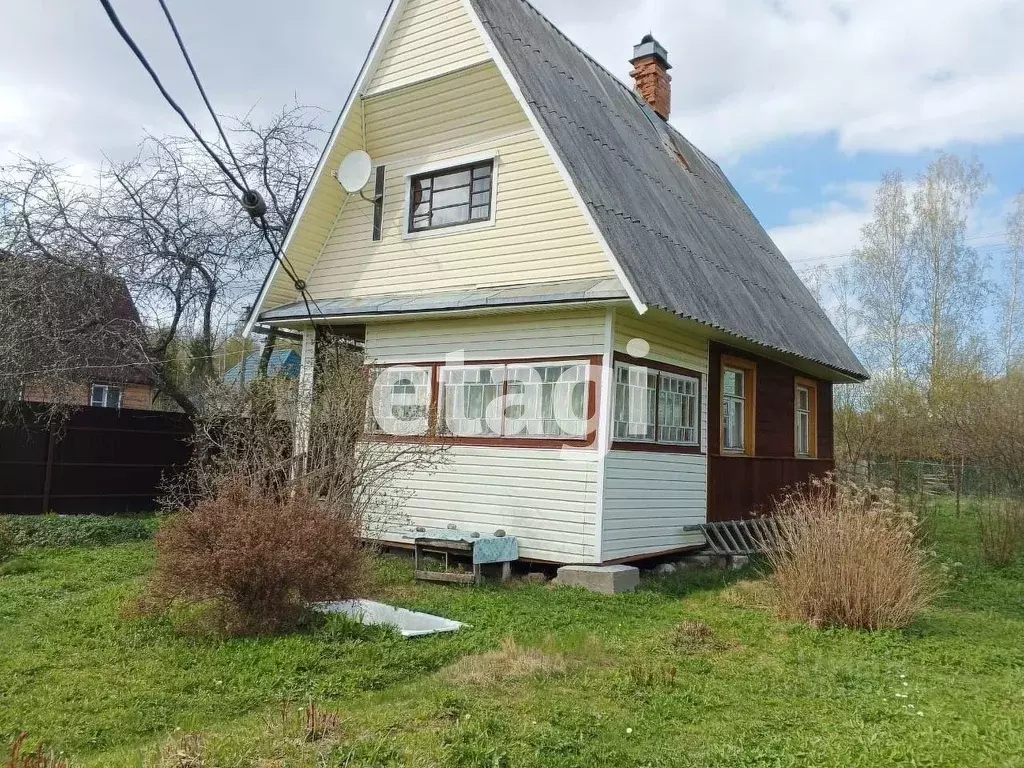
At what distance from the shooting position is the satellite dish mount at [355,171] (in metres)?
11.1

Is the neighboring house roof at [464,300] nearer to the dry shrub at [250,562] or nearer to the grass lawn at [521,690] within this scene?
the grass lawn at [521,690]

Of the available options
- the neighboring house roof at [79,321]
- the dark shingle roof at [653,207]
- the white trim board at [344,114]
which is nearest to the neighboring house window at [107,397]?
the neighboring house roof at [79,321]

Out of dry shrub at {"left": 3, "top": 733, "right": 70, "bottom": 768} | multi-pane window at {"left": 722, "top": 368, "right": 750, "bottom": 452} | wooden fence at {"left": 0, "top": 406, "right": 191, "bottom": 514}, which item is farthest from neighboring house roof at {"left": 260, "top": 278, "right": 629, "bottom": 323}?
dry shrub at {"left": 3, "top": 733, "right": 70, "bottom": 768}

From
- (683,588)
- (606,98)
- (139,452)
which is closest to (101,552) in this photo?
(139,452)

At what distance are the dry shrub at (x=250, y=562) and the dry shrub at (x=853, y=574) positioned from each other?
13.9 feet

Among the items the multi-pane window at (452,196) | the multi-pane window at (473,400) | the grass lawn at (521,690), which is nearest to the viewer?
the grass lawn at (521,690)

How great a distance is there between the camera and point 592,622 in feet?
24.4

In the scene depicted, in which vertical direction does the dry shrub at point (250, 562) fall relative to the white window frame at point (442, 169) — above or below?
below

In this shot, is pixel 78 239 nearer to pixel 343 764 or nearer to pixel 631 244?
pixel 631 244

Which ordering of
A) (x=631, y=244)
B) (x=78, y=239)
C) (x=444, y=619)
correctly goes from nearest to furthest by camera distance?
(x=444, y=619) → (x=631, y=244) → (x=78, y=239)

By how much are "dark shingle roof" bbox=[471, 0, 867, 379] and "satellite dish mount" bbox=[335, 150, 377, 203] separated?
2.52m

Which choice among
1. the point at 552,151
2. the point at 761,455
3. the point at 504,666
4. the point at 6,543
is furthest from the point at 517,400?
the point at 6,543

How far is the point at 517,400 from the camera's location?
9.79 m

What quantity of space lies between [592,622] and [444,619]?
1.40 meters
